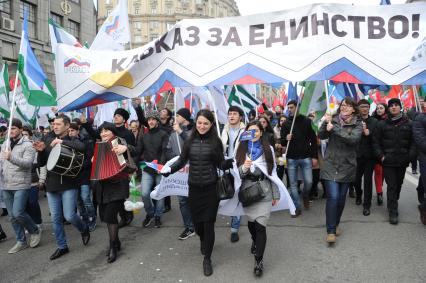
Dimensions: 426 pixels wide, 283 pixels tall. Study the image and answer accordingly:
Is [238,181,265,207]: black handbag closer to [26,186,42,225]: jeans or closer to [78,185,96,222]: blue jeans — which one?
[78,185,96,222]: blue jeans

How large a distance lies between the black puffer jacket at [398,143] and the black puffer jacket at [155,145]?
3.31 metres

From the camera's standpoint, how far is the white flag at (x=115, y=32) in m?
7.67

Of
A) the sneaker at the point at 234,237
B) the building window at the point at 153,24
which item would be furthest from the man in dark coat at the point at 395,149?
the building window at the point at 153,24

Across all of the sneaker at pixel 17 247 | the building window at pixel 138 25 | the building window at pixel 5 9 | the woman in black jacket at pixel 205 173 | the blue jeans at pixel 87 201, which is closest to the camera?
the woman in black jacket at pixel 205 173

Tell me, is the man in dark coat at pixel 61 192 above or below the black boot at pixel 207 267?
above

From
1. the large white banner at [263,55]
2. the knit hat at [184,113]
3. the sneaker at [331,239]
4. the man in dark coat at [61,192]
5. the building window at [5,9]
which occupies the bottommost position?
the sneaker at [331,239]

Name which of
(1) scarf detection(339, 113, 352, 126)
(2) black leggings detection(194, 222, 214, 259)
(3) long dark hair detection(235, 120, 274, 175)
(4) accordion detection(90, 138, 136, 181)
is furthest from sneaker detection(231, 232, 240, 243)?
(1) scarf detection(339, 113, 352, 126)

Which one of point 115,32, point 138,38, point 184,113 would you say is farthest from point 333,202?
point 138,38

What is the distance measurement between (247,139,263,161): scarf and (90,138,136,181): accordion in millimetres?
1473

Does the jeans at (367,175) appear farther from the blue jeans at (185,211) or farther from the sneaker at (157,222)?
the sneaker at (157,222)

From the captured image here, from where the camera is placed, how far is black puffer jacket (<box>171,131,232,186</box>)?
4.31m

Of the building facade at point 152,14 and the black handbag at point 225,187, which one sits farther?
the building facade at point 152,14

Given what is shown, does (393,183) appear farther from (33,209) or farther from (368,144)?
(33,209)

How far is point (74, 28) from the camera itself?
26375 millimetres
